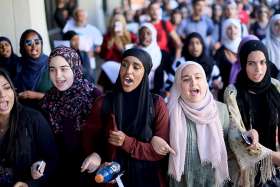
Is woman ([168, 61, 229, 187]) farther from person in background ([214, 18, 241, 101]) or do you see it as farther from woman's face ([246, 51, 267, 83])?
person in background ([214, 18, 241, 101])

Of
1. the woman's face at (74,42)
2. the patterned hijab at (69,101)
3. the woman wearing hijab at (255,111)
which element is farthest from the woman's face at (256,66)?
the woman's face at (74,42)

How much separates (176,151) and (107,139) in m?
0.48

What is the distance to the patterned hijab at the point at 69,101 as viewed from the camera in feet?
11.1

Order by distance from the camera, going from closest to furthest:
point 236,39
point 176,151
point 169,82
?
1. point 176,151
2. point 169,82
3. point 236,39

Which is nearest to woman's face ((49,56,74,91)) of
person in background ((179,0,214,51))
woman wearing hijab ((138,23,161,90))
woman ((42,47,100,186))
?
woman ((42,47,100,186))

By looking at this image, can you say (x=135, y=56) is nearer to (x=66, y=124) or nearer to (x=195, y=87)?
(x=195, y=87)

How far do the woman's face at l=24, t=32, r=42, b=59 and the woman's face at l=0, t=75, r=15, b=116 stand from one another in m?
1.41

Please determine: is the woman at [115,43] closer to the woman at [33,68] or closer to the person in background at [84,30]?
the person in background at [84,30]

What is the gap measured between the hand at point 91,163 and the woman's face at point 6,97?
24.7 inches

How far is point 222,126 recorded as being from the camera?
3.16 metres

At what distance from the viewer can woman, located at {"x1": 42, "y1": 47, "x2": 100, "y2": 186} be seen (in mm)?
3361

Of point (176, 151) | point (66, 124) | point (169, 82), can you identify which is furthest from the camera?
point (169, 82)

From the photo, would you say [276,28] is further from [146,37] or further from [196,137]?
[196,137]

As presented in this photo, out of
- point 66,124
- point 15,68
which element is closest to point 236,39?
point 15,68
